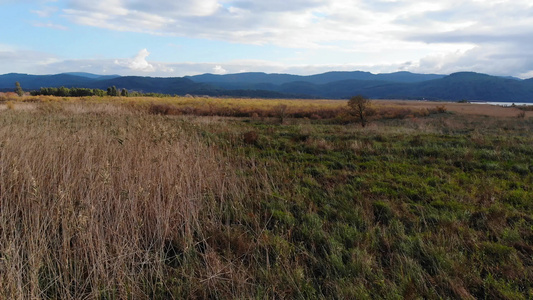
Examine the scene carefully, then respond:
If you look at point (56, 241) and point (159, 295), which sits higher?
point (56, 241)

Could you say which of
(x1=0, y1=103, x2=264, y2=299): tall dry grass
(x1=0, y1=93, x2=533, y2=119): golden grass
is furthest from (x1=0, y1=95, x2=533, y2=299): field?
(x1=0, y1=93, x2=533, y2=119): golden grass

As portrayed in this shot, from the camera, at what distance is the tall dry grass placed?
2803mm

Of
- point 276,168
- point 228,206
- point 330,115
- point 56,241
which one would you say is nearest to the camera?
point 56,241

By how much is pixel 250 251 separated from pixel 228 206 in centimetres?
133

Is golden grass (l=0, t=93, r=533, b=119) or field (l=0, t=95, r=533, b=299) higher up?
golden grass (l=0, t=93, r=533, b=119)

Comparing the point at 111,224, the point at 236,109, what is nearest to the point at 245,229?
the point at 111,224

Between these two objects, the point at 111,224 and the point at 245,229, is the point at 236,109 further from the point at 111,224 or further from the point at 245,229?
the point at 111,224

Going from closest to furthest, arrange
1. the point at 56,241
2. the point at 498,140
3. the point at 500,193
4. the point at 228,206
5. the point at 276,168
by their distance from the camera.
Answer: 1. the point at 56,241
2. the point at 228,206
3. the point at 500,193
4. the point at 276,168
5. the point at 498,140

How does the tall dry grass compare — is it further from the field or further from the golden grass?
the golden grass

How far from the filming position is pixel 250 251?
3.51 m

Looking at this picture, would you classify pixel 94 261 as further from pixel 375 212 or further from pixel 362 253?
pixel 375 212

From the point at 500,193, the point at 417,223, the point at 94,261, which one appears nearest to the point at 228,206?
the point at 94,261

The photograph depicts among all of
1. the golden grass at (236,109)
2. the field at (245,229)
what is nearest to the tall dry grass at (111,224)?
the field at (245,229)

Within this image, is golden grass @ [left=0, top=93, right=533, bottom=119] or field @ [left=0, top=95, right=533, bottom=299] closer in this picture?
field @ [left=0, top=95, right=533, bottom=299]
